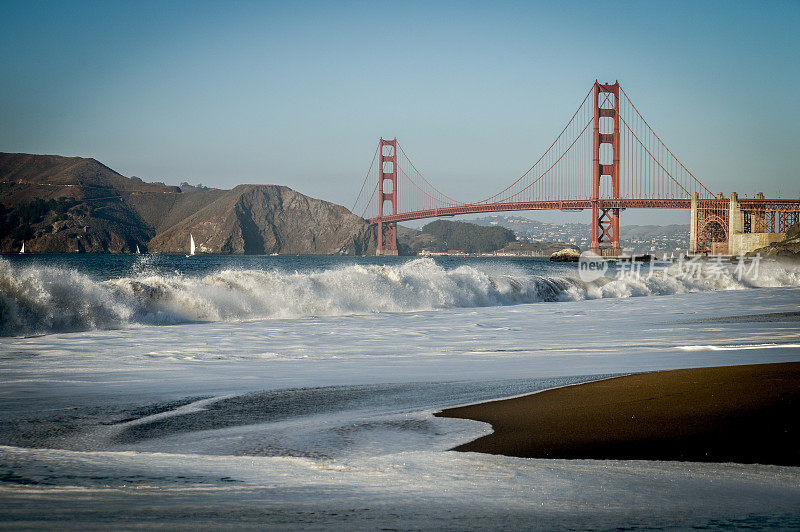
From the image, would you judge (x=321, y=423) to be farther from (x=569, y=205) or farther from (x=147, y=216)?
(x=147, y=216)

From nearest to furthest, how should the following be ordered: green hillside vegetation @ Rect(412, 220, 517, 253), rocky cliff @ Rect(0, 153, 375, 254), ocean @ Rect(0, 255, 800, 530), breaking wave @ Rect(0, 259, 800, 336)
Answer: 1. ocean @ Rect(0, 255, 800, 530)
2. breaking wave @ Rect(0, 259, 800, 336)
3. rocky cliff @ Rect(0, 153, 375, 254)
4. green hillside vegetation @ Rect(412, 220, 517, 253)

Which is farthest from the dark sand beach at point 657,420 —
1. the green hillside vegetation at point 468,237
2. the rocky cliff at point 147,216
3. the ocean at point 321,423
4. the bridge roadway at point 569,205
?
the green hillside vegetation at point 468,237

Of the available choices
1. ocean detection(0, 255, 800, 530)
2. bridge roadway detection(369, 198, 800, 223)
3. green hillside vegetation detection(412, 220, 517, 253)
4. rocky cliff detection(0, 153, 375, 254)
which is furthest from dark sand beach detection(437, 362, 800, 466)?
green hillside vegetation detection(412, 220, 517, 253)

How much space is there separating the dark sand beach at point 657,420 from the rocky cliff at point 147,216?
244 feet

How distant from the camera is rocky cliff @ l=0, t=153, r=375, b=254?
7238 cm

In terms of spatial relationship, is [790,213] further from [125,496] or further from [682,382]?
[125,496]

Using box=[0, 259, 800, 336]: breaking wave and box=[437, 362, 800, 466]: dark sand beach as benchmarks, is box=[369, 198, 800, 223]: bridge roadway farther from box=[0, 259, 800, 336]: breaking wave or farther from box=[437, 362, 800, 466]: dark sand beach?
box=[437, 362, 800, 466]: dark sand beach

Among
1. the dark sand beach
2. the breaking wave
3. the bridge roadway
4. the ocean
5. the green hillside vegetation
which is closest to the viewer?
the ocean

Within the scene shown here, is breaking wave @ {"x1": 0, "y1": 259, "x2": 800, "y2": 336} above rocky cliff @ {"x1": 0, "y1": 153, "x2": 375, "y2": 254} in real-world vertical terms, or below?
below

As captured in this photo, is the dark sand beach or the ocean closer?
the ocean

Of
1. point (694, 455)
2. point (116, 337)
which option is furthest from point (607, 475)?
point (116, 337)

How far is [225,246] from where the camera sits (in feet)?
341

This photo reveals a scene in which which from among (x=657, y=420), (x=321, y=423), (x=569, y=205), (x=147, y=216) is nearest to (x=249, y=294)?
(x=321, y=423)

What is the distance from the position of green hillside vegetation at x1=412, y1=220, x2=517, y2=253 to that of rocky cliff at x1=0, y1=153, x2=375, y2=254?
76.7 ft
